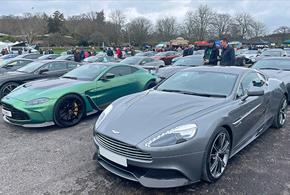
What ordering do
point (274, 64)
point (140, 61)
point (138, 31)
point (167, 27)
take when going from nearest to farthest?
point (274, 64), point (140, 61), point (138, 31), point (167, 27)

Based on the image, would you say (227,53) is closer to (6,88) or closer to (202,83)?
(202,83)

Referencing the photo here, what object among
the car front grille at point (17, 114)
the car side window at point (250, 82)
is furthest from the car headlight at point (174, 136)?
the car front grille at point (17, 114)

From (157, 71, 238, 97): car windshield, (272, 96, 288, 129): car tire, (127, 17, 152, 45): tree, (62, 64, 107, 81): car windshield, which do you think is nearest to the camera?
(157, 71, 238, 97): car windshield

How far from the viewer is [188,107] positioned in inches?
124

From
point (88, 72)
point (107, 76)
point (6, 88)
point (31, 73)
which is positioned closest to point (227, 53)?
point (107, 76)

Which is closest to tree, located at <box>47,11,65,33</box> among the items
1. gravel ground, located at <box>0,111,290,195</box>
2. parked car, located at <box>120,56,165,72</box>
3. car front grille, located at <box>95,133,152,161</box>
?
parked car, located at <box>120,56,165,72</box>

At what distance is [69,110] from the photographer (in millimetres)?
5184

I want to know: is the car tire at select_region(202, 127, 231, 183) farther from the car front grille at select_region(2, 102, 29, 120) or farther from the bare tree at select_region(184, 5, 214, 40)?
the bare tree at select_region(184, 5, 214, 40)

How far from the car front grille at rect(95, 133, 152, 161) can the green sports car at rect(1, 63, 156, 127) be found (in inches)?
87.2

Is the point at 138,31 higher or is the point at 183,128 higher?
the point at 138,31

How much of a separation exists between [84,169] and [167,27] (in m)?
71.4

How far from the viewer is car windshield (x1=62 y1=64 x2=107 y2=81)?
228 inches

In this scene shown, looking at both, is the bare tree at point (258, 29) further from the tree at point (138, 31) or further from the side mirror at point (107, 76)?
the side mirror at point (107, 76)

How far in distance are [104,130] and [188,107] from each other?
1091 mm
